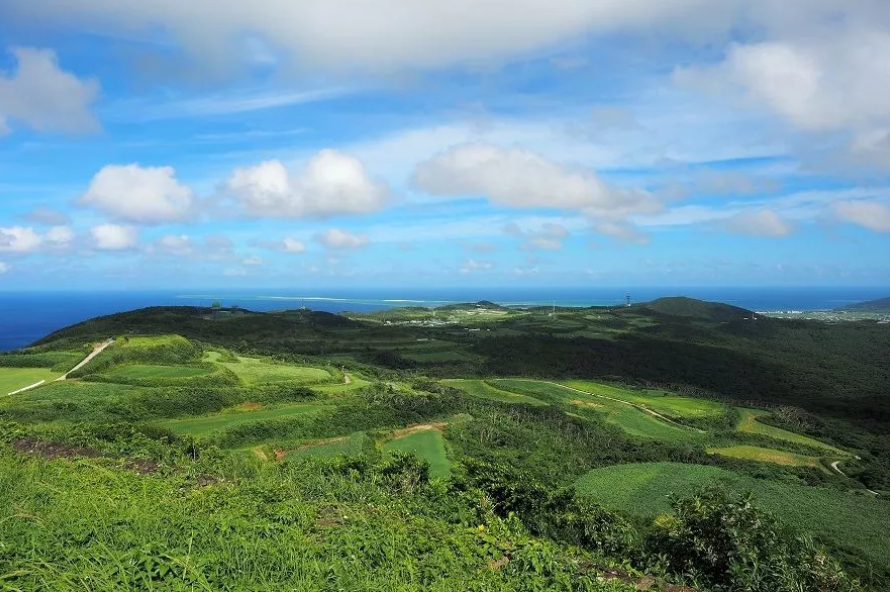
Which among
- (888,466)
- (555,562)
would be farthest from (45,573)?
(888,466)

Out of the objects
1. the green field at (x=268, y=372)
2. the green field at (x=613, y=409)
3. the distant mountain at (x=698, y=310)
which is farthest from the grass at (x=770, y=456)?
the distant mountain at (x=698, y=310)

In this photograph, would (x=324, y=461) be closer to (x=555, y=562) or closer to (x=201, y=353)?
(x=555, y=562)

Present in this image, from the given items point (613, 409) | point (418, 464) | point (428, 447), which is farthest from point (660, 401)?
point (418, 464)

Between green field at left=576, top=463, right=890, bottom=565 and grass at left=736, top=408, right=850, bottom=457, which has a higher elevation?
green field at left=576, top=463, right=890, bottom=565

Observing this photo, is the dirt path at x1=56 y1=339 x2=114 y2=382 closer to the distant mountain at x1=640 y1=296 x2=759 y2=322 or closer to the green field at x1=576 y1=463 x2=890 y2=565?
the green field at x1=576 y1=463 x2=890 y2=565

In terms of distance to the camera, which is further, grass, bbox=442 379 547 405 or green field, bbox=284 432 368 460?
grass, bbox=442 379 547 405

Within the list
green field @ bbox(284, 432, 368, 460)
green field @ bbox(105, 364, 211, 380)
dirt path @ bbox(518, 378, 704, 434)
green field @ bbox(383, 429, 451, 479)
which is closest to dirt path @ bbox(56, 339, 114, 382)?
green field @ bbox(105, 364, 211, 380)

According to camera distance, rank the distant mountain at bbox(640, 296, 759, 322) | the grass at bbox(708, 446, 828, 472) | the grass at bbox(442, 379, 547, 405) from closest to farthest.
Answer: the grass at bbox(708, 446, 828, 472)
the grass at bbox(442, 379, 547, 405)
the distant mountain at bbox(640, 296, 759, 322)
